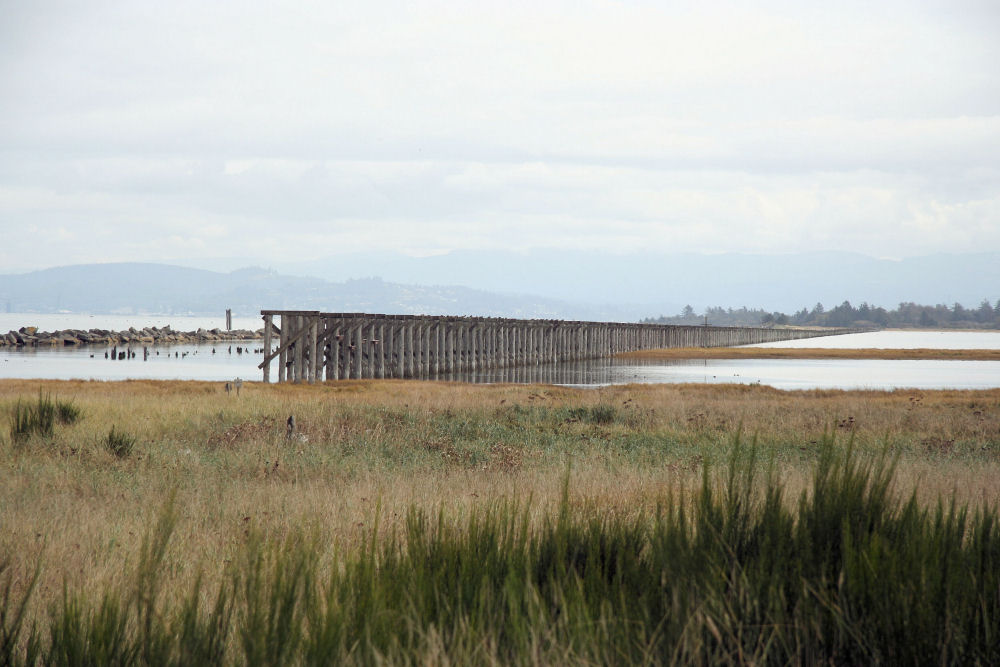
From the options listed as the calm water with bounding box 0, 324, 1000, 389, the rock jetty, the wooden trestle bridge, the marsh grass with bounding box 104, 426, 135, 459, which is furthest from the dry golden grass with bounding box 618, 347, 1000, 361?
the marsh grass with bounding box 104, 426, 135, 459

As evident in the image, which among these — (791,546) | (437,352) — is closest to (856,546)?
(791,546)

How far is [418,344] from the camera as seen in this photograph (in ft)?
127

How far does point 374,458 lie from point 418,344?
1080 inches

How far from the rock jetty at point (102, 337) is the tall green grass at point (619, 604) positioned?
73.5 meters

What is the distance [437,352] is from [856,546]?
118 feet

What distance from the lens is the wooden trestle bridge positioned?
3078 cm

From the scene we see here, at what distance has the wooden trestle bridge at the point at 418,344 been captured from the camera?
30.8m

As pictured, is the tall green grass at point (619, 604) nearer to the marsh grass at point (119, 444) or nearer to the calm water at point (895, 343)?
the marsh grass at point (119, 444)

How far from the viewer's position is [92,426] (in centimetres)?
1309

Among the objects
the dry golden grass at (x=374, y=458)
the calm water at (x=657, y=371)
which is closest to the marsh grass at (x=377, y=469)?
the dry golden grass at (x=374, y=458)

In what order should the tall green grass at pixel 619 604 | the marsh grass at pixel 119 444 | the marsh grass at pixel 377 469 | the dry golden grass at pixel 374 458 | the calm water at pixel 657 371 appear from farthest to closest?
the calm water at pixel 657 371 < the marsh grass at pixel 119 444 < the dry golden grass at pixel 374 458 < the marsh grass at pixel 377 469 < the tall green grass at pixel 619 604

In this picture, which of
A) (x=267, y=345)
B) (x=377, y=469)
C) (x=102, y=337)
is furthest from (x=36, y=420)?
(x=102, y=337)

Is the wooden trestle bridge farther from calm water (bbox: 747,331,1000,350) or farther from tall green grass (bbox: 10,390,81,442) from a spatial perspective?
calm water (bbox: 747,331,1000,350)

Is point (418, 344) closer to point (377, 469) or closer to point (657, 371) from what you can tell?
point (657, 371)
